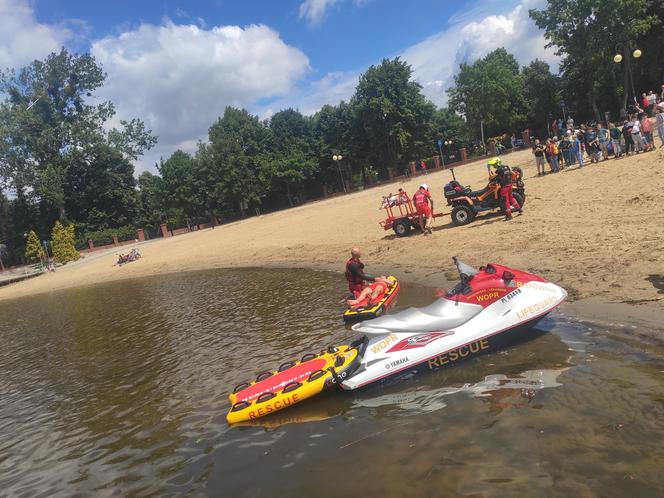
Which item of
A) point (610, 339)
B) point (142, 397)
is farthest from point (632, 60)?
point (142, 397)

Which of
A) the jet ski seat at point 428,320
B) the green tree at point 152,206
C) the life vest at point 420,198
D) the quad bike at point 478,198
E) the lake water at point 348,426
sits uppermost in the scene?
the green tree at point 152,206

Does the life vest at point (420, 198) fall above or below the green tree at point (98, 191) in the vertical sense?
below

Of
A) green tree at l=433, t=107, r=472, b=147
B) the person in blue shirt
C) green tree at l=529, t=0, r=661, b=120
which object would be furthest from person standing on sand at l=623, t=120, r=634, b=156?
green tree at l=433, t=107, r=472, b=147

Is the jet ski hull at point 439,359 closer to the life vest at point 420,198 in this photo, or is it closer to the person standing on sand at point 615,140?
the life vest at point 420,198

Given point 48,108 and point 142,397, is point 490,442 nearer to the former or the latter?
point 142,397

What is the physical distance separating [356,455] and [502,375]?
241 centimetres

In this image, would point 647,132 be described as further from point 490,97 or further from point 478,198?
point 490,97

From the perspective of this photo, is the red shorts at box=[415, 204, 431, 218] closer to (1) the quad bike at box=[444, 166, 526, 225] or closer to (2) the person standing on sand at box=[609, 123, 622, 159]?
(1) the quad bike at box=[444, 166, 526, 225]

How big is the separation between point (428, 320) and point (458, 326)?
0.44 m

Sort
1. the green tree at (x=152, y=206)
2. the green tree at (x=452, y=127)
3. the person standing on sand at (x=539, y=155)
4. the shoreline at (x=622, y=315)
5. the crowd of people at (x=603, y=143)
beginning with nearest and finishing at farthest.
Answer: the shoreline at (x=622, y=315), the crowd of people at (x=603, y=143), the person standing on sand at (x=539, y=155), the green tree at (x=152, y=206), the green tree at (x=452, y=127)

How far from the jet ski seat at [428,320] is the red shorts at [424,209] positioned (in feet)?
33.5

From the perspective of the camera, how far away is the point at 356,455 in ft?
17.1

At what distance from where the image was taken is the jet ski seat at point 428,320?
22.4 ft

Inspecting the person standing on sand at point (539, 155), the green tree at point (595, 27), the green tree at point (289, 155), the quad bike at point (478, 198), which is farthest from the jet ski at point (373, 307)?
the green tree at point (289, 155)
